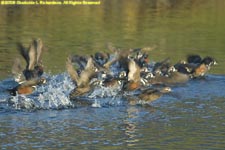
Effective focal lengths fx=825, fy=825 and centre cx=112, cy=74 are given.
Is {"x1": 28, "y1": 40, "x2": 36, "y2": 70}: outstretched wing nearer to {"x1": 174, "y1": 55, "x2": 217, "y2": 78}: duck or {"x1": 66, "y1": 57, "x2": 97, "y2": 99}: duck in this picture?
{"x1": 66, "y1": 57, "x2": 97, "y2": 99}: duck

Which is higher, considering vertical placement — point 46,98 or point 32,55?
point 32,55

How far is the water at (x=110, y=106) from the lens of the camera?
1420 centimetres

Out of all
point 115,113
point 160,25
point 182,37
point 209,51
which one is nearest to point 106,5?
point 160,25

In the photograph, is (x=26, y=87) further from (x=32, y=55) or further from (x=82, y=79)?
(x=32, y=55)

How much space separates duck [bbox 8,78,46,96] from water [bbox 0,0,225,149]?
0.19m

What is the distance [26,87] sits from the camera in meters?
17.6

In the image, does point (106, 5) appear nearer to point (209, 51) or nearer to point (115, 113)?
point (209, 51)

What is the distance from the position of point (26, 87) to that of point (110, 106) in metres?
1.91

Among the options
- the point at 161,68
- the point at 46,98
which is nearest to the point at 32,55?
the point at 46,98

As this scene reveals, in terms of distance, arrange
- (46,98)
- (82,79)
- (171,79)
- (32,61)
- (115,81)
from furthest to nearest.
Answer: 1. (32,61)
2. (171,79)
3. (115,81)
4. (82,79)
5. (46,98)

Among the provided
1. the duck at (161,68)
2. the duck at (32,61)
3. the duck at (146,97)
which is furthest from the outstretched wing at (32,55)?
the duck at (146,97)

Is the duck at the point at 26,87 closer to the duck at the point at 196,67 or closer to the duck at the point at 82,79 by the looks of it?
the duck at the point at 82,79

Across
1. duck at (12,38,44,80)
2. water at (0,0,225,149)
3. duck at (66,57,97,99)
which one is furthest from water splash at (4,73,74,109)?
duck at (12,38,44,80)

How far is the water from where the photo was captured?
14.2m
